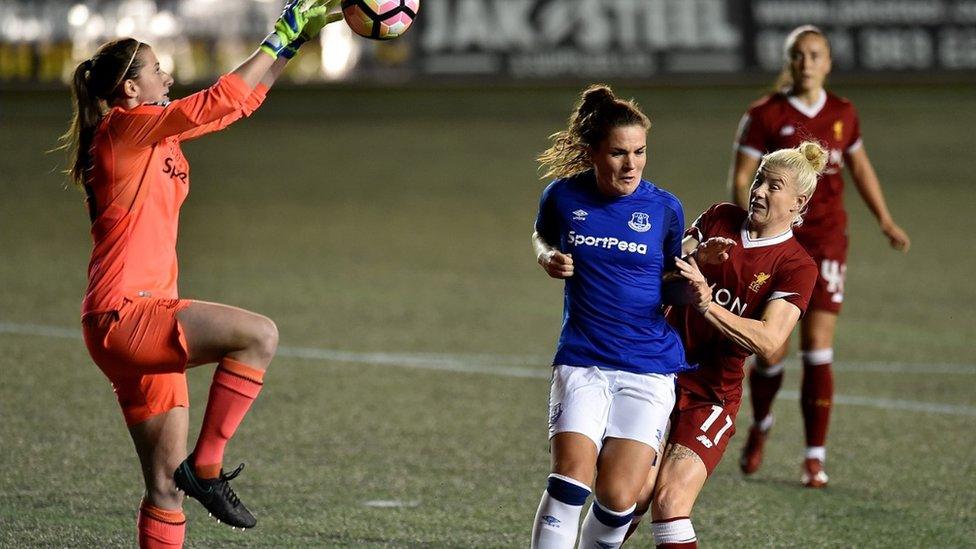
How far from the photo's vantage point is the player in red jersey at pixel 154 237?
4477mm

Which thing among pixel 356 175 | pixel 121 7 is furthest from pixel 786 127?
pixel 121 7

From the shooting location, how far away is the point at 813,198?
7.16m

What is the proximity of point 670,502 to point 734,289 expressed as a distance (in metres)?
0.82

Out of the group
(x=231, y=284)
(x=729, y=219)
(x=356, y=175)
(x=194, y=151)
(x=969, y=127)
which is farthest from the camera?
(x=969, y=127)

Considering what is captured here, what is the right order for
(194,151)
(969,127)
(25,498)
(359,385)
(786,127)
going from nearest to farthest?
(25,498) → (786,127) → (359,385) → (194,151) → (969,127)

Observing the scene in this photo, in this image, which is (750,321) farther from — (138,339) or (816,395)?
(816,395)

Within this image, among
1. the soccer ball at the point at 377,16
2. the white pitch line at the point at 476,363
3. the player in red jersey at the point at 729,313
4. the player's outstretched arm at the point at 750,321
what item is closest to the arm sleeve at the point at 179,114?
the soccer ball at the point at 377,16

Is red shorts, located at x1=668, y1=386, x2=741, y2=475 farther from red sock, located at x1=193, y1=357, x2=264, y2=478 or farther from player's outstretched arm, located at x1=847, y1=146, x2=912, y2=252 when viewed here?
player's outstretched arm, located at x1=847, y1=146, x2=912, y2=252

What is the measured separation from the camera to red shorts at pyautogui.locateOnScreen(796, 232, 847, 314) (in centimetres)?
713

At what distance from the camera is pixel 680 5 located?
22438mm

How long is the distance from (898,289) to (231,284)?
6.11 metres

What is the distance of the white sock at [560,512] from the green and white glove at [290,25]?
5.59 ft

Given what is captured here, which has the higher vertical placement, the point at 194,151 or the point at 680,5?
the point at 680,5

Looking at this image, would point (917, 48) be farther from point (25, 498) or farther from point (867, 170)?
point (25, 498)
